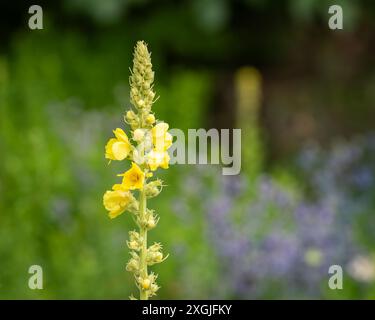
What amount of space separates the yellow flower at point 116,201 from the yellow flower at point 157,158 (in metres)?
0.11

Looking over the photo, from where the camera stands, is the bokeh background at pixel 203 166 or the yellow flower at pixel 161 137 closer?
the yellow flower at pixel 161 137

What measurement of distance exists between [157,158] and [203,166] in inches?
147

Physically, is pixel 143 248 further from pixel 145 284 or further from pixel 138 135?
pixel 138 135

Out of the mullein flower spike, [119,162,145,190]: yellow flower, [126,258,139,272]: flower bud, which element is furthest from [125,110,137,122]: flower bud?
[126,258,139,272]: flower bud

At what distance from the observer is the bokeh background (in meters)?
4.60

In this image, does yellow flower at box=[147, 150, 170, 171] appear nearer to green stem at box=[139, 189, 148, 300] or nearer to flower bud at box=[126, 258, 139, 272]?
green stem at box=[139, 189, 148, 300]

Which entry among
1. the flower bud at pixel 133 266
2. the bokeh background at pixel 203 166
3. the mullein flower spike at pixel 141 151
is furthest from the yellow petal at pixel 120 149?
the bokeh background at pixel 203 166

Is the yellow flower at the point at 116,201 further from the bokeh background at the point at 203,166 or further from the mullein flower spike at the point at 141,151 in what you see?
the bokeh background at the point at 203,166

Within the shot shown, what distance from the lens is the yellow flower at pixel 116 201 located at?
1.84 metres

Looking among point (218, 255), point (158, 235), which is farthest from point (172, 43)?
point (218, 255)

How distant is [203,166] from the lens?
5461 millimetres

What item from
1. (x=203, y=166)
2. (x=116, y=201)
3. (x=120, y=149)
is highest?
(x=203, y=166)

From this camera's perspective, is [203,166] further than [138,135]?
Yes

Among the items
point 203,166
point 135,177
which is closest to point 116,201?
point 135,177
